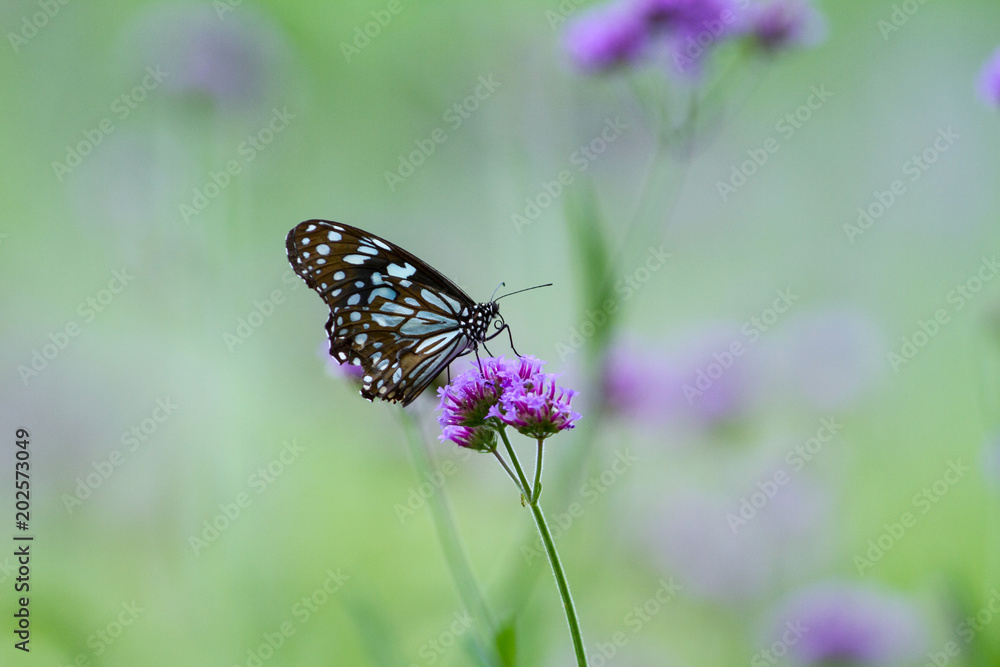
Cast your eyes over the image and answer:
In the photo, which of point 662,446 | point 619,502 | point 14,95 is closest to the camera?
point 619,502

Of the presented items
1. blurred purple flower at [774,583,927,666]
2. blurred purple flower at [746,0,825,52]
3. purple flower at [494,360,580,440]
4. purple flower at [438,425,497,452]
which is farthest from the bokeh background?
purple flower at [494,360,580,440]

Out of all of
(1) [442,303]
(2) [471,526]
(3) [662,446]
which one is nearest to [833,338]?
(3) [662,446]

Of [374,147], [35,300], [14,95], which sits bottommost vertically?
[35,300]

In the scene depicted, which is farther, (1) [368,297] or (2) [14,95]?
(2) [14,95]

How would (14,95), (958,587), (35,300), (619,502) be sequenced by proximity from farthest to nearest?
(14,95)
(35,300)
(619,502)
(958,587)

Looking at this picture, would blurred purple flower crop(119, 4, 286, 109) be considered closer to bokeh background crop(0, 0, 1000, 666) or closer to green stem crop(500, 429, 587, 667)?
bokeh background crop(0, 0, 1000, 666)

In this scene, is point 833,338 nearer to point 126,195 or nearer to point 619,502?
point 619,502

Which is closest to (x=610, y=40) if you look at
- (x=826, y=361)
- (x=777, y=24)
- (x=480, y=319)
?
(x=777, y=24)

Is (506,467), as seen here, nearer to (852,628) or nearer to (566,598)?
(566,598)
